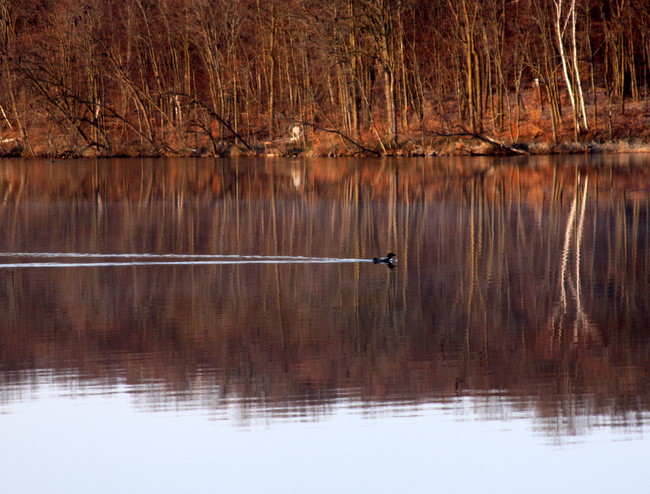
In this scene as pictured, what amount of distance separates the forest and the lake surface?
99.6 feet

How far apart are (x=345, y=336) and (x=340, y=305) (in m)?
1.83

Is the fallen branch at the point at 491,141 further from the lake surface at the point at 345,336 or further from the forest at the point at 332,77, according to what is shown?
the lake surface at the point at 345,336

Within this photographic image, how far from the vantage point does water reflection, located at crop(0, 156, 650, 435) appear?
27.0 ft

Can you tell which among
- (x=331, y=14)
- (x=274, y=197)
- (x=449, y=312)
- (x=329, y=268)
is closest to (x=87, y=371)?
(x=449, y=312)

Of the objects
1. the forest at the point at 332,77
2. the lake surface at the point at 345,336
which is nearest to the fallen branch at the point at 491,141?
the forest at the point at 332,77

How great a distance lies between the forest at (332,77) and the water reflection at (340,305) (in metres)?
27.2

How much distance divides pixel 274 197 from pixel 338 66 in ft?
98.1

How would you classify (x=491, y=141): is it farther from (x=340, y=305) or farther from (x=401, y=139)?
(x=340, y=305)

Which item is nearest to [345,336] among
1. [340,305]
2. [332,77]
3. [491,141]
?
[340,305]

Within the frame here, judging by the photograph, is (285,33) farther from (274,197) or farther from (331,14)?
(274,197)

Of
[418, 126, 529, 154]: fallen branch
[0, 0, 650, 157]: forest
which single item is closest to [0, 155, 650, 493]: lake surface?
[418, 126, 529, 154]: fallen branch

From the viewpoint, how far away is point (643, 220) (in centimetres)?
2030

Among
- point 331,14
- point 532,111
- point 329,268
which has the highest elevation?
point 331,14

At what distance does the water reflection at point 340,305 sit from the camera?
823 centimetres
